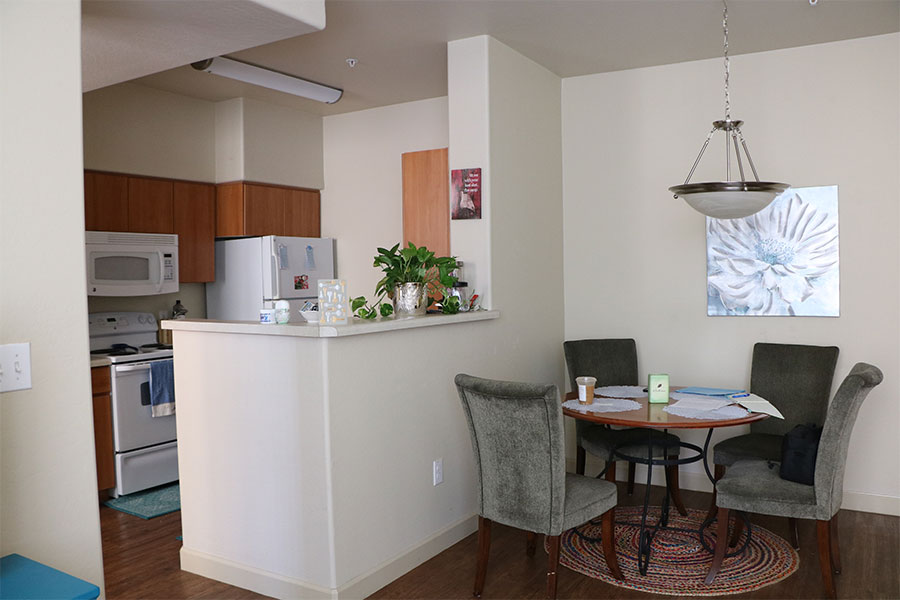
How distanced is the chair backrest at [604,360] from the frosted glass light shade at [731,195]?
1547 mm

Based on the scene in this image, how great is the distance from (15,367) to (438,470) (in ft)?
7.17

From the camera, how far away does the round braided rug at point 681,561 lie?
124 inches

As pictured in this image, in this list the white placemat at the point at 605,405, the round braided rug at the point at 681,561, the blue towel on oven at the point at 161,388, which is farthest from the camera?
the blue towel on oven at the point at 161,388

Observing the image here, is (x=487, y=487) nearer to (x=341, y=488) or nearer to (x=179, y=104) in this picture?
(x=341, y=488)

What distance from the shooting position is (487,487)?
3.08 metres

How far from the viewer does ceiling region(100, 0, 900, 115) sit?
3.53 meters

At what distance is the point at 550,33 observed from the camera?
3.91m

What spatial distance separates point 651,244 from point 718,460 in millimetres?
1440

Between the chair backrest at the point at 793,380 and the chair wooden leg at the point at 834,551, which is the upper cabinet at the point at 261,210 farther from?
the chair wooden leg at the point at 834,551

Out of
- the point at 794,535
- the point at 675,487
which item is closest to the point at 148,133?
the point at 675,487

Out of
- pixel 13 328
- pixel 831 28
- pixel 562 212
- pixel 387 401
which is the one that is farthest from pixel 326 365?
pixel 831 28

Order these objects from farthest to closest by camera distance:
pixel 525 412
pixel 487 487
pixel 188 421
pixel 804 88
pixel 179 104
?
pixel 179 104 < pixel 804 88 < pixel 188 421 < pixel 487 487 < pixel 525 412

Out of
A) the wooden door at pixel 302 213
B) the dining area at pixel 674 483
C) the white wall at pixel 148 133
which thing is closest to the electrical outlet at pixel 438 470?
the dining area at pixel 674 483

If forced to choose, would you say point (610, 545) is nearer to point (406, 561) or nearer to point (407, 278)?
point (406, 561)
